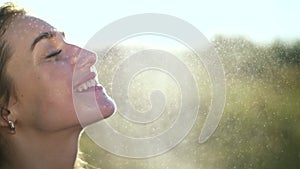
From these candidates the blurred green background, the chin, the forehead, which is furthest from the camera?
the blurred green background

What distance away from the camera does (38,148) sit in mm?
2283

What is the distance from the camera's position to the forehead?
224 cm

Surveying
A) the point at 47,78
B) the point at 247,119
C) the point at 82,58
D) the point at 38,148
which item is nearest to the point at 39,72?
the point at 47,78

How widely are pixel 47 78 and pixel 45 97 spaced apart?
77 mm

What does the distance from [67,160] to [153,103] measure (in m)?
0.80

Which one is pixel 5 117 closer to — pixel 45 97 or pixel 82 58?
pixel 45 97

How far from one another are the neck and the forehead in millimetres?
376

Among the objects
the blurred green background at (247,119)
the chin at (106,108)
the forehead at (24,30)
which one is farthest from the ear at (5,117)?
the blurred green background at (247,119)

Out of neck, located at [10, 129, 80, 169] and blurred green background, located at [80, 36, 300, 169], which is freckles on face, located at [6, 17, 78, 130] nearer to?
neck, located at [10, 129, 80, 169]

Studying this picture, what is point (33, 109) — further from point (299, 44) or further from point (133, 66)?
point (299, 44)

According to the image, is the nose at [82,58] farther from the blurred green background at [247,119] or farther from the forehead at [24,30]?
the blurred green background at [247,119]

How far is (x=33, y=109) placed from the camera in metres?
2.25

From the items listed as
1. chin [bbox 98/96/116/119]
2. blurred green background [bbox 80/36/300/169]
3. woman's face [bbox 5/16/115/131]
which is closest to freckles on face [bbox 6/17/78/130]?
woman's face [bbox 5/16/115/131]

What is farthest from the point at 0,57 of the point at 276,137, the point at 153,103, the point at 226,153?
the point at 276,137
